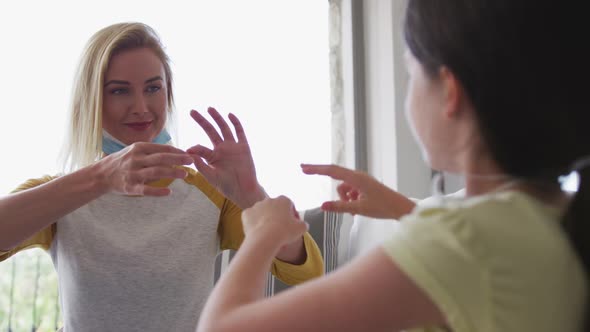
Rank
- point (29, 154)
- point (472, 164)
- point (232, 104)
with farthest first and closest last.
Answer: point (232, 104) → point (29, 154) → point (472, 164)

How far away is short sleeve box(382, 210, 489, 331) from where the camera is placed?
0.56 meters

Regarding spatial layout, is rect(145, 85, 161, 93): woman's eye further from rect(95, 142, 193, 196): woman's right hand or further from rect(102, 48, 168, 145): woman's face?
rect(95, 142, 193, 196): woman's right hand

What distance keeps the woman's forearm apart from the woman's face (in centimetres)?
28

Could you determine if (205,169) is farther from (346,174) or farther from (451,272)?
(451,272)

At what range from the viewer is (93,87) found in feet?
4.69

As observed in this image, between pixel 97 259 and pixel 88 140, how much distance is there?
0.96 ft

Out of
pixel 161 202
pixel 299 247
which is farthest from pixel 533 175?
pixel 161 202

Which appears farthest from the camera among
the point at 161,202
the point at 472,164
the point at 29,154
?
the point at 29,154

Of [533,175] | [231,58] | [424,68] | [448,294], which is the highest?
[231,58]

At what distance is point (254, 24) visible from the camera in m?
2.50

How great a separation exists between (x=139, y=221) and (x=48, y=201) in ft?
1.02

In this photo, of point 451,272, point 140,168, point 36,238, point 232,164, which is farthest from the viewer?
point 36,238

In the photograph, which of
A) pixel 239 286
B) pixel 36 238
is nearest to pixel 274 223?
pixel 239 286

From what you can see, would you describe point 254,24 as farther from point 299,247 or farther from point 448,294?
point 448,294
